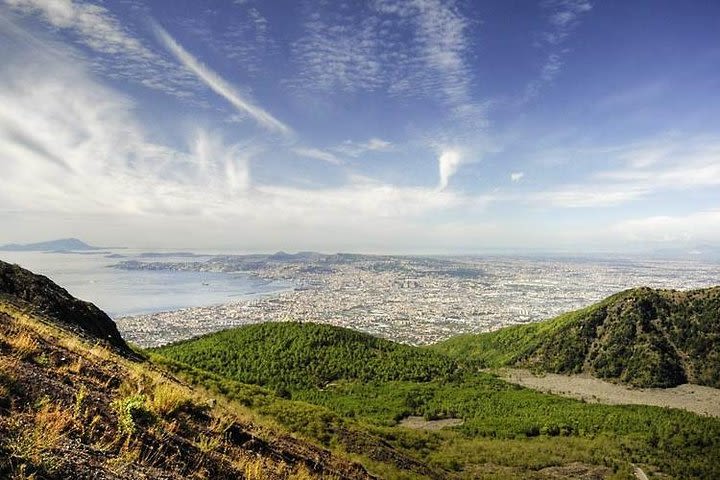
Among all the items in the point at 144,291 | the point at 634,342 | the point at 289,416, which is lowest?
the point at 144,291

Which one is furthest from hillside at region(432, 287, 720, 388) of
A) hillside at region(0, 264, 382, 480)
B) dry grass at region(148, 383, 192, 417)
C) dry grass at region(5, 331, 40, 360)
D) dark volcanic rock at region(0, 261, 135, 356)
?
dry grass at region(5, 331, 40, 360)

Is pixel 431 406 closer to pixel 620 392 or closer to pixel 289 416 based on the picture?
pixel 289 416

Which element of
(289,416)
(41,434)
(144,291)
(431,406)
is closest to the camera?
(41,434)

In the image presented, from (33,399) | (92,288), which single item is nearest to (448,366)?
(33,399)

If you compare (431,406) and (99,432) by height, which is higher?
(99,432)

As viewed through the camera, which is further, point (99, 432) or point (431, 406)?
point (431, 406)

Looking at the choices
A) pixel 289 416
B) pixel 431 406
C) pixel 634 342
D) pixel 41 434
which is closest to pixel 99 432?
pixel 41 434

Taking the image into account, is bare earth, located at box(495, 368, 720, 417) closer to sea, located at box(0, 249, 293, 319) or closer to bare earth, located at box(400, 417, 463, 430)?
bare earth, located at box(400, 417, 463, 430)
